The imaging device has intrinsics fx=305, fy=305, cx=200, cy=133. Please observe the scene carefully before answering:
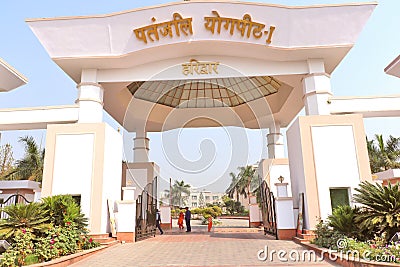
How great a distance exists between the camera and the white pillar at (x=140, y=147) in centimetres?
2031

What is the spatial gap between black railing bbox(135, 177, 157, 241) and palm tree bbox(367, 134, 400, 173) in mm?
22398

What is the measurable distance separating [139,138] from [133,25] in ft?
31.1

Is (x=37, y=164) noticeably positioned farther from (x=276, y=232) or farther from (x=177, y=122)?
(x=276, y=232)

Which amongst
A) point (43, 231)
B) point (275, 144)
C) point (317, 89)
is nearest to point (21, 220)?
point (43, 231)

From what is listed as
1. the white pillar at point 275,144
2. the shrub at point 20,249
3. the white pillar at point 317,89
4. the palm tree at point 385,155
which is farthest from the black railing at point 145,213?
the palm tree at point 385,155

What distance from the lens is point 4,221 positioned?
27.7 ft

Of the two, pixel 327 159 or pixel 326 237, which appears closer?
pixel 326 237

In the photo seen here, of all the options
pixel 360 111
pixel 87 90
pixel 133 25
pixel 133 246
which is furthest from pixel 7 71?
pixel 360 111

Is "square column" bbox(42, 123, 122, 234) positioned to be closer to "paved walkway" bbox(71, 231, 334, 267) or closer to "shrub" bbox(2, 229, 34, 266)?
"paved walkway" bbox(71, 231, 334, 267)

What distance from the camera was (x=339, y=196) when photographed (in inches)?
450

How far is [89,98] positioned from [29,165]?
744 inches

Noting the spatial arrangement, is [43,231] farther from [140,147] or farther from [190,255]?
[140,147]

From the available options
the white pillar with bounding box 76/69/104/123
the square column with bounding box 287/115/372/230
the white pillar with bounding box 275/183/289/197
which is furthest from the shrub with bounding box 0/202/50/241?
the square column with bounding box 287/115/372/230

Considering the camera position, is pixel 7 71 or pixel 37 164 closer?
pixel 7 71
